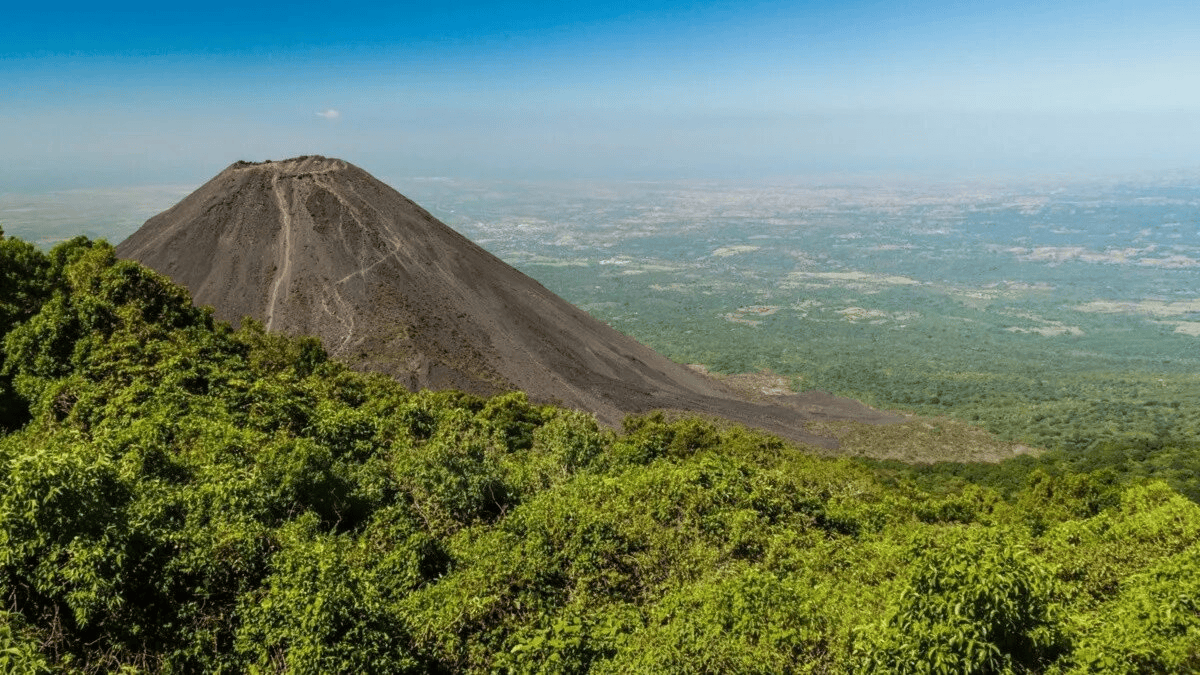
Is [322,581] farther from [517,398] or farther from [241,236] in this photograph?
[241,236]

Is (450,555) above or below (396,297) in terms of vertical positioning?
below

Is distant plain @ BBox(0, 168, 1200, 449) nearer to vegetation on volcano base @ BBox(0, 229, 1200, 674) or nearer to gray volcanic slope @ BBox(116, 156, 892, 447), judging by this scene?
gray volcanic slope @ BBox(116, 156, 892, 447)

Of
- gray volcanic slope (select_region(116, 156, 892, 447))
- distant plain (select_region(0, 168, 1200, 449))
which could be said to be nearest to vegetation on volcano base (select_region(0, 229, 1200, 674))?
gray volcanic slope (select_region(116, 156, 892, 447))

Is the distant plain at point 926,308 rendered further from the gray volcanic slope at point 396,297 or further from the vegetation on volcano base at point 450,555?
the vegetation on volcano base at point 450,555

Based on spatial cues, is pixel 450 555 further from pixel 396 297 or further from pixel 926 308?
pixel 926 308

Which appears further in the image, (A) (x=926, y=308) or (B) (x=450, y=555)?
(A) (x=926, y=308)

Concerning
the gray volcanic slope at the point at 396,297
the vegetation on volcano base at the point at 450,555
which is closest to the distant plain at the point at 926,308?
the gray volcanic slope at the point at 396,297

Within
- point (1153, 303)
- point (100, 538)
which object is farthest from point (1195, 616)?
point (1153, 303)

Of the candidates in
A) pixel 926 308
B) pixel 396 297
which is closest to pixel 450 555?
pixel 396 297

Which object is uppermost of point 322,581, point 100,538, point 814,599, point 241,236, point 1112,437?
point 241,236
